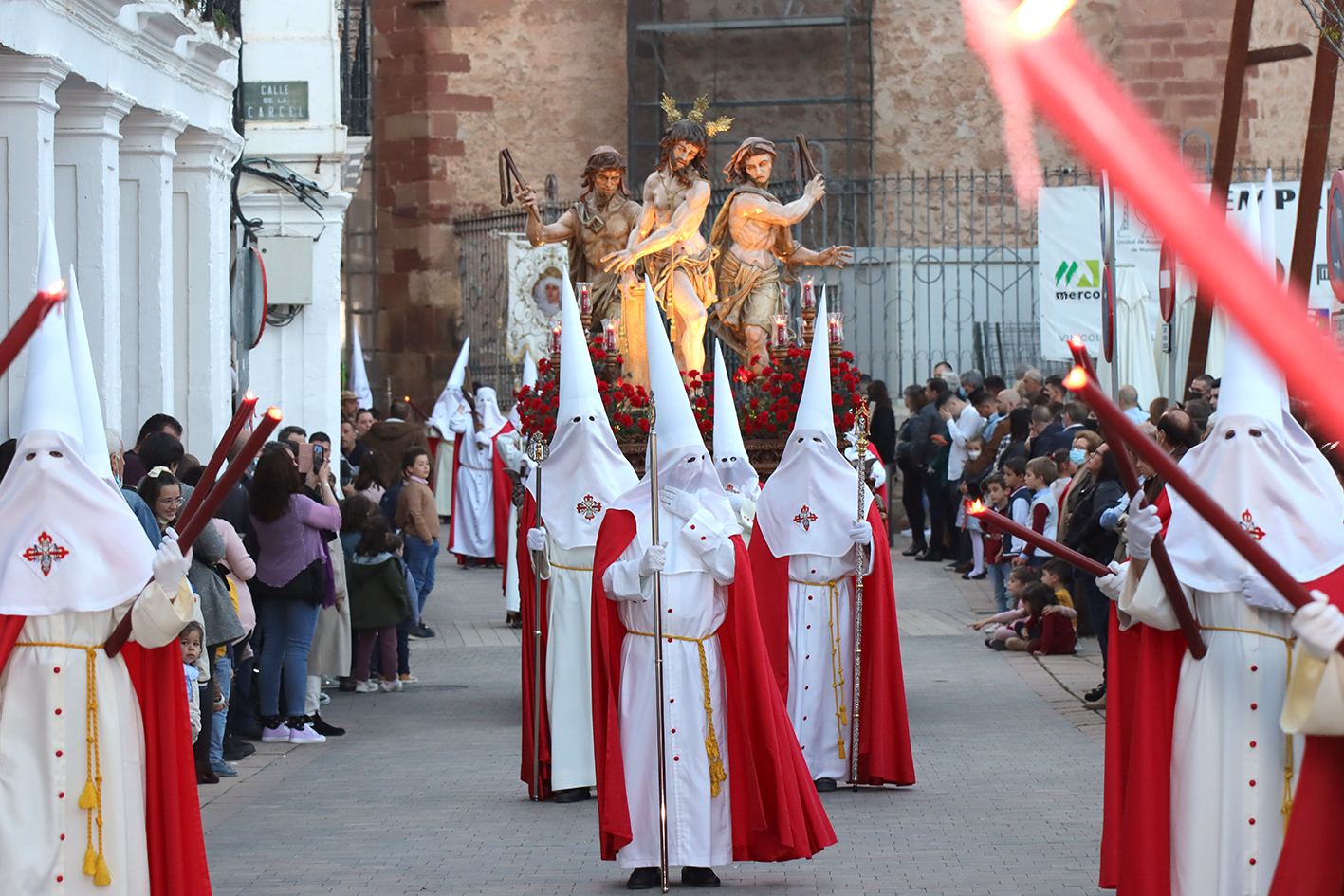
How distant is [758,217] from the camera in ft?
46.0

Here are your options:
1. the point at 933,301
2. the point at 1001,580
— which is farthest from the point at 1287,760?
the point at 933,301

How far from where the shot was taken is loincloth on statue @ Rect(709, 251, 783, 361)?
555 inches

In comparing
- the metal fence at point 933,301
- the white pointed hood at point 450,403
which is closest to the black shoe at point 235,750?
the white pointed hood at point 450,403

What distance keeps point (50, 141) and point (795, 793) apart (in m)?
6.19

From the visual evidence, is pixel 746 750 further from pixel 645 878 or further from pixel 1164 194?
pixel 1164 194

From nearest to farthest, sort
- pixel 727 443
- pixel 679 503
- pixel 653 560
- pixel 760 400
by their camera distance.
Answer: pixel 653 560 → pixel 679 503 → pixel 727 443 → pixel 760 400

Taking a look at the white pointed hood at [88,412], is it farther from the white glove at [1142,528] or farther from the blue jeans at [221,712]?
the blue jeans at [221,712]

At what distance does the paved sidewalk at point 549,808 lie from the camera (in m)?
7.72

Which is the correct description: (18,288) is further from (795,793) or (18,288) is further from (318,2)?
(318,2)

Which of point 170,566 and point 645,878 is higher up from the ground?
point 170,566

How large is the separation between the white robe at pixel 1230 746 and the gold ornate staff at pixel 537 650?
4206mm

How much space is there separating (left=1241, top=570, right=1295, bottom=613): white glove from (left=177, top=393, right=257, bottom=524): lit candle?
2.93 metres

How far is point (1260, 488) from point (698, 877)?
112 inches

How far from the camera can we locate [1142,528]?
19.1ft
